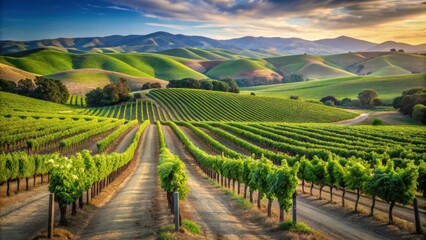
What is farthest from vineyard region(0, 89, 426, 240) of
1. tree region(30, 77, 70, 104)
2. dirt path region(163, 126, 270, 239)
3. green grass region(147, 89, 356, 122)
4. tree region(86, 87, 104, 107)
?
tree region(30, 77, 70, 104)

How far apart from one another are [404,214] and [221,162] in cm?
2004

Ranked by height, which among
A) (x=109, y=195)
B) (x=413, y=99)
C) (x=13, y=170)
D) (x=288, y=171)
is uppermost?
(x=413, y=99)

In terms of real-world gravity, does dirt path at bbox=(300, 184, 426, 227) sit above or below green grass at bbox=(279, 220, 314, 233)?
below

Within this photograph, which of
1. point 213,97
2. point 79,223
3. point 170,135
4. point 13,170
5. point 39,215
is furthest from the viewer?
point 213,97

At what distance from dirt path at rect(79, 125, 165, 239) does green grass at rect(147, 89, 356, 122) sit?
317 ft

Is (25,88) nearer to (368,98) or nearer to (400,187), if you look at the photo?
(368,98)

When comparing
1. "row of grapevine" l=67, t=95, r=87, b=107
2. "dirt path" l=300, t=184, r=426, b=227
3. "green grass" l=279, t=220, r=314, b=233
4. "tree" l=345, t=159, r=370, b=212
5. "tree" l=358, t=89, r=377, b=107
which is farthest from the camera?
"tree" l=358, t=89, r=377, b=107

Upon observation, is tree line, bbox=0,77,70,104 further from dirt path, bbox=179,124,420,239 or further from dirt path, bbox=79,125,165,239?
dirt path, bbox=179,124,420,239

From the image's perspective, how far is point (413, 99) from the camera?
441ft

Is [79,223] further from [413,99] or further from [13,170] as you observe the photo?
[413,99]

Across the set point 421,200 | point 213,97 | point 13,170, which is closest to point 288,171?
point 421,200

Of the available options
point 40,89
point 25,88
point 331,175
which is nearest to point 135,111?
point 40,89

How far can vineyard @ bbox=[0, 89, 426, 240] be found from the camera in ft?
80.5

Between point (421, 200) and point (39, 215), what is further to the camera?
point (421, 200)
